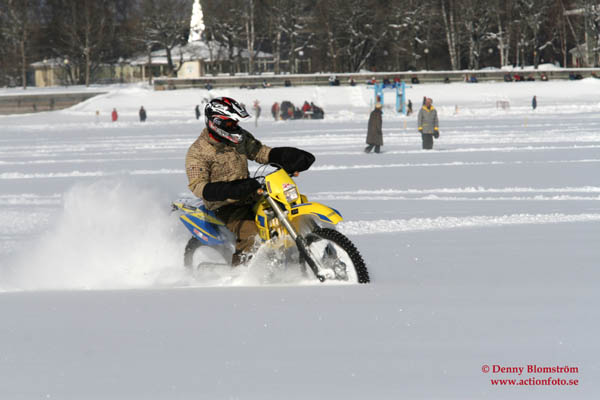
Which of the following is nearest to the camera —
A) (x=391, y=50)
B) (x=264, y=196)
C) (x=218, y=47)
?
(x=264, y=196)

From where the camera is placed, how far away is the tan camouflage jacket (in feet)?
22.4

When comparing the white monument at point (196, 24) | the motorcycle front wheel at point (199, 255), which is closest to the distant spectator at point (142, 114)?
the white monument at point (196, 24)

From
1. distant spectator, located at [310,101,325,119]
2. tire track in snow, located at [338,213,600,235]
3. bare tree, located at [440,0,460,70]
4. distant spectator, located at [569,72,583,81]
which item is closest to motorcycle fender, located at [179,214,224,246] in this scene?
tire track in snow, located at [338,213,600,235]

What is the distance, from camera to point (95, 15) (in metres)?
92.4

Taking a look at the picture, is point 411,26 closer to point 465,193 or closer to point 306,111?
point 306,111

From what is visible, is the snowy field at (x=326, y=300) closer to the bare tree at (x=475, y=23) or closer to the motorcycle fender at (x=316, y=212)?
the motorcycle fender at (x=316, y=212)

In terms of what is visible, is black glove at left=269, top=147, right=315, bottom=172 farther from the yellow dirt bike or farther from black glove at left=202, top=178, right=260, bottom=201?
black glove at left=202, top=178, right=260, bottom=201

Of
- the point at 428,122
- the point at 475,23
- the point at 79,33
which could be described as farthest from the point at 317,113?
the point at 79,33

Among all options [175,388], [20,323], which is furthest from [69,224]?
[175,388]

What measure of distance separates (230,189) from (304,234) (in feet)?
2.02

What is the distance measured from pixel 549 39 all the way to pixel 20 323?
90949 millimetres

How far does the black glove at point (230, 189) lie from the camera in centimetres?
639

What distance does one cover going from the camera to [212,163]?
6.91m

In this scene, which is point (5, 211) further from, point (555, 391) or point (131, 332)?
point (555, 391)
